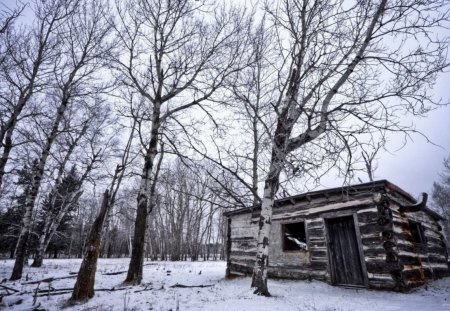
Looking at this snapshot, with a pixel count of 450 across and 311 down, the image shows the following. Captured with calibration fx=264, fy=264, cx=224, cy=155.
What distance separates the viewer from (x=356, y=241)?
9.02 m

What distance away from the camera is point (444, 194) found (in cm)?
3194

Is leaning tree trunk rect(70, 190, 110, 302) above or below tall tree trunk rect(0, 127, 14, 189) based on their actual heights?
below

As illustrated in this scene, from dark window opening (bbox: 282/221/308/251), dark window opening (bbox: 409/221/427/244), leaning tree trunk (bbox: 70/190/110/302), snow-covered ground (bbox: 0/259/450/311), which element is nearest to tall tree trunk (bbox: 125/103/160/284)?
snow-covered ground (bbox: 0/259/450/311)

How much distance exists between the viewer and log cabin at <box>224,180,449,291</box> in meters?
8.05

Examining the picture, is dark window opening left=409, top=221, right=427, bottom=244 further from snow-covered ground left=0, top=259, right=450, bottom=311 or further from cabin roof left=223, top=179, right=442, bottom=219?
snow-covered ground left=0, top=259, right=450, bottom=311

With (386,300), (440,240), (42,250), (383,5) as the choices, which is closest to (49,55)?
(42,250)

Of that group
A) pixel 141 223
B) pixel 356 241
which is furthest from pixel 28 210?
pixel 356 241

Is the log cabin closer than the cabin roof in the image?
Yes

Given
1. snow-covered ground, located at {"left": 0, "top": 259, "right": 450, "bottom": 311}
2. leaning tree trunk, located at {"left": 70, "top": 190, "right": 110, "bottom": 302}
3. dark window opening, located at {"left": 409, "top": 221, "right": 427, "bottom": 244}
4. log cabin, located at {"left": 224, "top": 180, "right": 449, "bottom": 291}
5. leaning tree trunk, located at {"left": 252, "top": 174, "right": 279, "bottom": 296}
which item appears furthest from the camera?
dark window opening, located at {"left": 409, "top": 221, "right": 427, "bottom": 244}

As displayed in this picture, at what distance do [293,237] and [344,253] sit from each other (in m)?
3.57

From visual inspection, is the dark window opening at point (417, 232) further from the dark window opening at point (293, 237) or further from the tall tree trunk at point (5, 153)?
the tall tree trunk at point (5, 153)

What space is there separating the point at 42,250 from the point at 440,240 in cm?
2039

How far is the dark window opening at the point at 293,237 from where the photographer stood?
430 inches

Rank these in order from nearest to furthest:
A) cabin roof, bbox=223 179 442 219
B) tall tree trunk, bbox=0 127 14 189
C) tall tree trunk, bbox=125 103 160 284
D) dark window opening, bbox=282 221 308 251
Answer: cabin roof, bbox=223 179 442 219 → tall tree trunk, bbox=125 103 160 284 → tall tree trunk, bbox=0 127 14 189 → dark window opening, bbox=282 221 308 251
